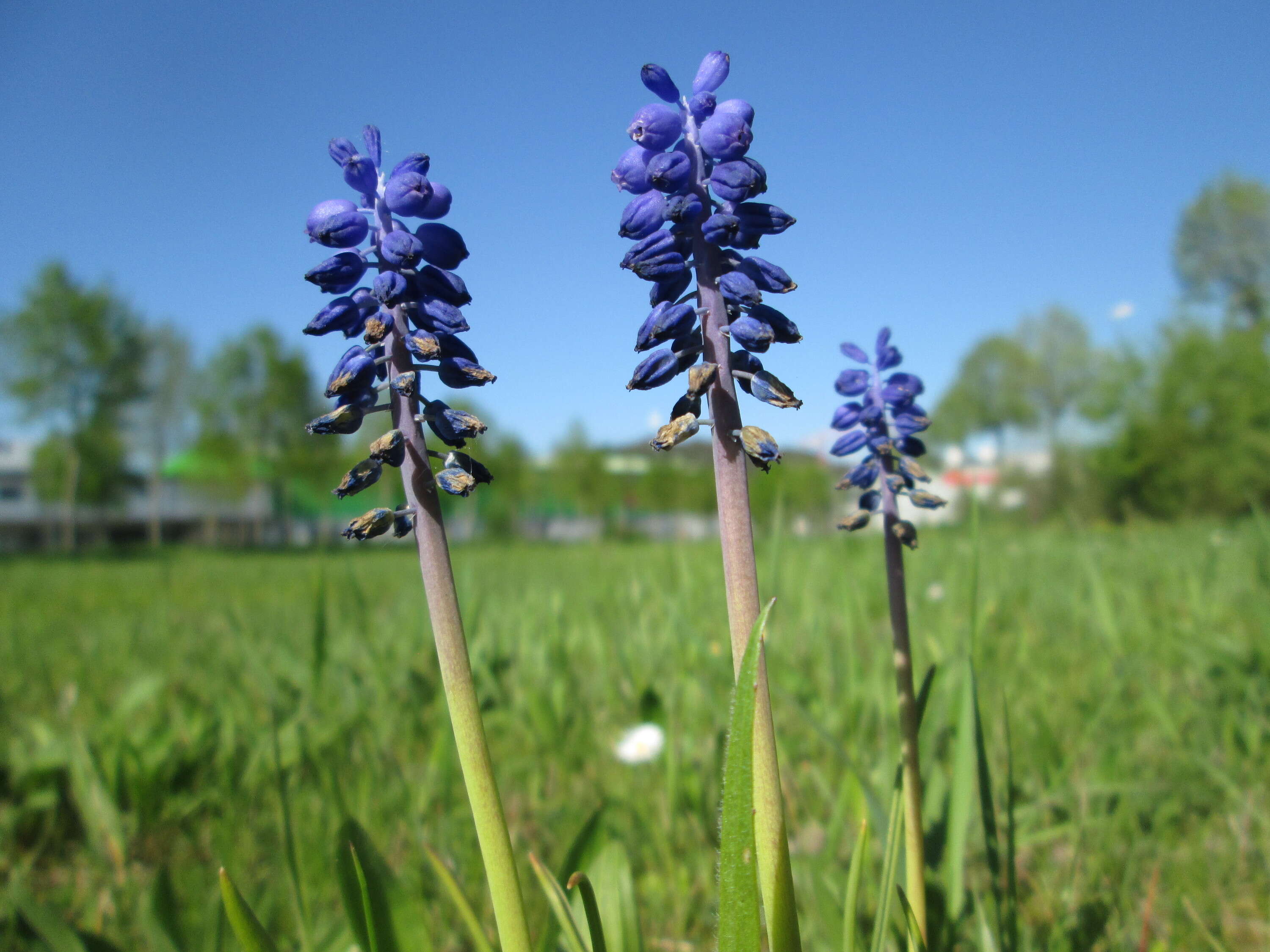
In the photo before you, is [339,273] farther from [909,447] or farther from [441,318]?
[909,447]

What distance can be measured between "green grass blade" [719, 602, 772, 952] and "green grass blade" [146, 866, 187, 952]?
1.14m

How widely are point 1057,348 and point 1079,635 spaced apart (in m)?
44.4

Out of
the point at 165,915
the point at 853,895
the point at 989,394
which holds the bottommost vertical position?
the point at 165,915

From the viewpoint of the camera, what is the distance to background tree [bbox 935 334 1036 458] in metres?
18.6

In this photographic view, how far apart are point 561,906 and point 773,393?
2.61ft

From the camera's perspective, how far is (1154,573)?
6.96 metres

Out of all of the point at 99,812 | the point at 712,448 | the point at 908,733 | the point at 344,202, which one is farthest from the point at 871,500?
the point at 99,812

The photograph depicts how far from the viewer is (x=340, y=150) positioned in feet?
3.83

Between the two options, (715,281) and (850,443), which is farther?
(850,443)

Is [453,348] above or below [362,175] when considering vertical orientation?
below

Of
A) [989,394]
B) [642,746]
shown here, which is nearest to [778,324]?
[642,746]

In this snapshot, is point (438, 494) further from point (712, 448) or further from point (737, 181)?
point (737, 181)

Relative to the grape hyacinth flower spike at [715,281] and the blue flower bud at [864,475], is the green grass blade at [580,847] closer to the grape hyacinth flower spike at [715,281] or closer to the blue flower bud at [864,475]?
the grape hyacinth flower spike at [715,281]

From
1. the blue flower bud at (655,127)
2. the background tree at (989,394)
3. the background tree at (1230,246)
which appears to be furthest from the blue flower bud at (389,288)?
the background tree at (1230,246)
